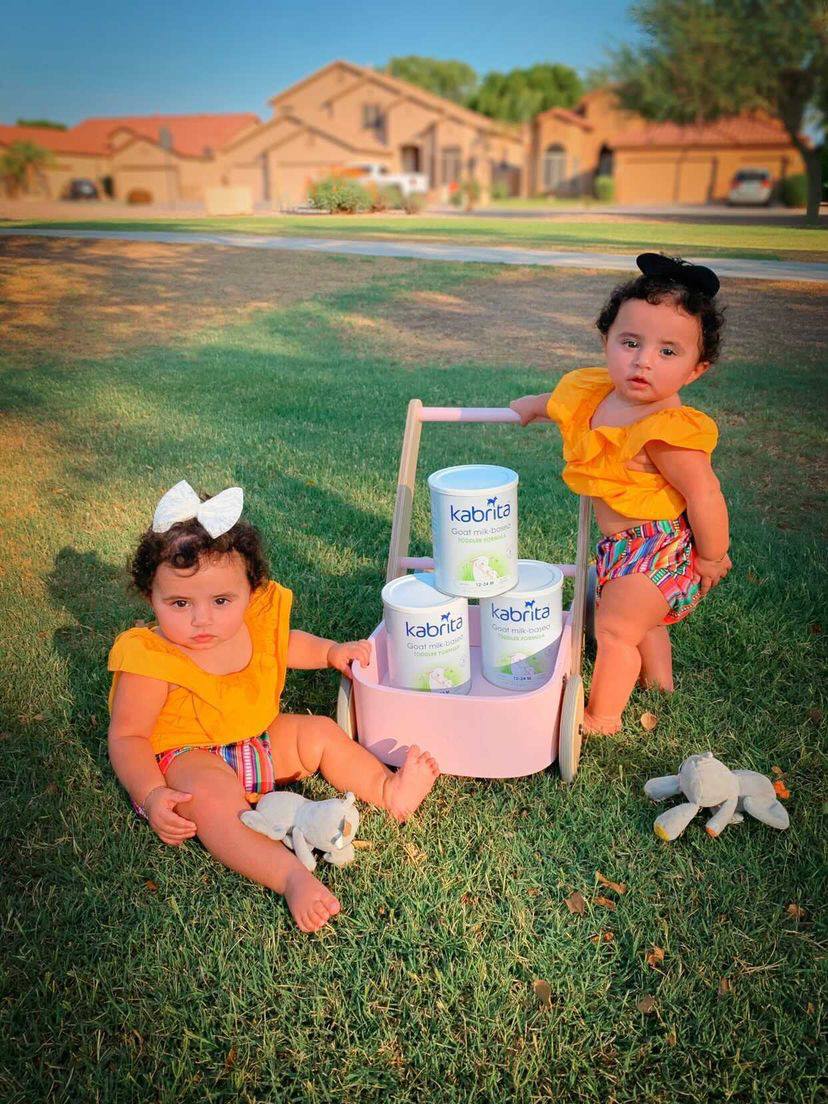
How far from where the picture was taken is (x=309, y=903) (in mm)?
1758

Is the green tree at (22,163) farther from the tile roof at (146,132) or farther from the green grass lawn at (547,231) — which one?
the green grass lawn at (547,231)

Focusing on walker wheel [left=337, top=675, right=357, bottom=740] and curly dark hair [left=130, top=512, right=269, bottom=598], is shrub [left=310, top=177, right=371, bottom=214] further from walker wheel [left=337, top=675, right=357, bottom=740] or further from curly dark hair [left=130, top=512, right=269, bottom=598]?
walker wheel [left=337, top=675, right=357, bottom=740]

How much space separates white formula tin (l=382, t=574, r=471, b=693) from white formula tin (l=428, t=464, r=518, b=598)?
7cm

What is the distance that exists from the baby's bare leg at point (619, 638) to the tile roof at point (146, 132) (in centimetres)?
329

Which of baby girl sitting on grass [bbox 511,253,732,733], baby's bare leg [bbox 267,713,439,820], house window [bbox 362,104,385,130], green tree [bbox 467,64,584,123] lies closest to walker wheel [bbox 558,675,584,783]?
baby girl sitting on grass [bbox 511,253,732,733]

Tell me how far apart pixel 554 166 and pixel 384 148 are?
94cm

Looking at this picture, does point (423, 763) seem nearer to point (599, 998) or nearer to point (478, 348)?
point (599, 998)

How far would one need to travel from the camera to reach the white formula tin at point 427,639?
2162 millimetres

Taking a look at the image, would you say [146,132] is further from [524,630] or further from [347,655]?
[524,630]

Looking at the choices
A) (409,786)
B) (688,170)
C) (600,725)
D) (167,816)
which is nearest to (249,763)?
(167,816)

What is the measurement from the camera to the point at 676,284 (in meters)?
2.17

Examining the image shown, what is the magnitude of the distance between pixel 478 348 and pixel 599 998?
385 cm

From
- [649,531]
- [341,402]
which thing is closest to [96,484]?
[341,402]

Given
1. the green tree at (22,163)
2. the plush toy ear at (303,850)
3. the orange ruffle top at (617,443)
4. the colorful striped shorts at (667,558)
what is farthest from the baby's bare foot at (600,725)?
the green tree at (22,163)
